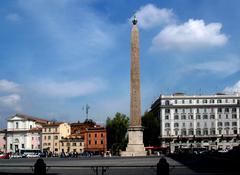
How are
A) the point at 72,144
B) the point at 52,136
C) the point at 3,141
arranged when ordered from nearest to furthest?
the point at 72,144, the point at 52,136, the point at 3,141

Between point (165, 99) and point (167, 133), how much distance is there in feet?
25.8

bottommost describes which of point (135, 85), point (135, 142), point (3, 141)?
point (3, 141)

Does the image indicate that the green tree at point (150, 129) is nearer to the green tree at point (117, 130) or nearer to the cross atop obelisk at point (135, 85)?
the green tree at point (117, 130)

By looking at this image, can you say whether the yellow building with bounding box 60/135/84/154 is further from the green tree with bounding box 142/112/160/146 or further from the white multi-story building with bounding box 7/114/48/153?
the green tree with bounding box 142/112/160/146

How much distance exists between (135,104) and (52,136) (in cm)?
6426

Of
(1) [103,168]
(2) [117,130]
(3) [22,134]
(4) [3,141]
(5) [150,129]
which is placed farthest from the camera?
(4) [3,141]

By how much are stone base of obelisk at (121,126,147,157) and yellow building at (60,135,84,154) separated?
187 feet

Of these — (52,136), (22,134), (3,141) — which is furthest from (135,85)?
(3,141)

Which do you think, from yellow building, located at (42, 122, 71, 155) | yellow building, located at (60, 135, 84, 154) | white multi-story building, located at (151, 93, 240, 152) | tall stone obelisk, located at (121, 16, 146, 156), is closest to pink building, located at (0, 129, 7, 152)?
yellow building, located at (42, 122, 71, 155)

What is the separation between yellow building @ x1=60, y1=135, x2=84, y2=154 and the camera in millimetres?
112500

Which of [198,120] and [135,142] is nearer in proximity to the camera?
[135,142]

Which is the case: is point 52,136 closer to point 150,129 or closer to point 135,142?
point 150,129

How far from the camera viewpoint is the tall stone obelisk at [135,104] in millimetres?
52875

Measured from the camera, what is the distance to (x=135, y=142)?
181 feet
